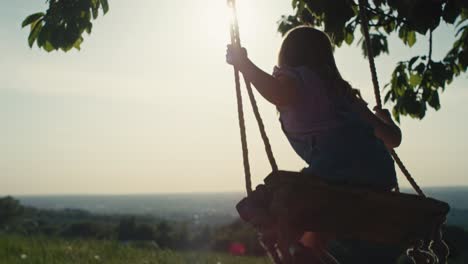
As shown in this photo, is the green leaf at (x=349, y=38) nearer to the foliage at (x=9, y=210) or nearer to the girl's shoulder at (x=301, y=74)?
the girl's shoulder at (x=301, y=74)

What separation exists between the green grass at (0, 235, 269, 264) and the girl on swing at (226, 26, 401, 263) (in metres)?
3.85

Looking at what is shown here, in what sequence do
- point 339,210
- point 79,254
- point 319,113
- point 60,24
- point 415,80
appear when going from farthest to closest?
point 415,80 < point 79,254 < point 60,24 < point 319,113 < point 339,210

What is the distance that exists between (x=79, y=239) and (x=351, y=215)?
22.0ft

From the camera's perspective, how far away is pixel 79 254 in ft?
23.4

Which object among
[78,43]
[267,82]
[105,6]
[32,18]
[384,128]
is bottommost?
[384,128]

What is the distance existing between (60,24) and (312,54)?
253 centimetres

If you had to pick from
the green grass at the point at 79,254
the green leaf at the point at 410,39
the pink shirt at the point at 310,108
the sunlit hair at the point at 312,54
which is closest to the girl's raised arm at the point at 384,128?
the sunlit hair at the point at 312,54

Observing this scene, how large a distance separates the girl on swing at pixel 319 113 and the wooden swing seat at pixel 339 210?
12cm

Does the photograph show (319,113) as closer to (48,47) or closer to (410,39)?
(48,47)

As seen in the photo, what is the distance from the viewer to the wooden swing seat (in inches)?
113

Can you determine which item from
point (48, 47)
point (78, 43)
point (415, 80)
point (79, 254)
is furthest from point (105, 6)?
point (415, 80)

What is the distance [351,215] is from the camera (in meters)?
3.09

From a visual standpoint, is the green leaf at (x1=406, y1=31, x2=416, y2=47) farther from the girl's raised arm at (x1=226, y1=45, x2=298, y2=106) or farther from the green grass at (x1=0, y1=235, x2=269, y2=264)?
the girl's raised arm at (x1=226, y1=45, x2=298, y2=106)

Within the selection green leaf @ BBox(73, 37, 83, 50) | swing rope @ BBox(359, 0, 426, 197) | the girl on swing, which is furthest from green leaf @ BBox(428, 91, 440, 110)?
the girl on swing
